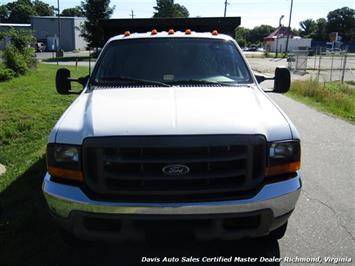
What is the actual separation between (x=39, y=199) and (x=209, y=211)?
261 centimetres

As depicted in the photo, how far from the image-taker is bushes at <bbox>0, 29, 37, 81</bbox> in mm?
16978

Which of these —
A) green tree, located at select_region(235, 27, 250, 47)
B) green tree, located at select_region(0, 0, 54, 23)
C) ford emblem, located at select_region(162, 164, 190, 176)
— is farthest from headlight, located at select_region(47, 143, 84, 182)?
green tree, located at select_region(0, 0, 54, 23)

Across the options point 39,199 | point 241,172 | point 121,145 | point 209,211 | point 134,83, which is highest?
point 134,83

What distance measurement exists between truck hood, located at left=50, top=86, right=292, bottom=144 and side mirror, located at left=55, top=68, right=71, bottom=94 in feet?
3.50

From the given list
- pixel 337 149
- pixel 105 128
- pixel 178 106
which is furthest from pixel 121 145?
pixel 337 149

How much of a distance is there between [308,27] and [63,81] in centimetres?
13482

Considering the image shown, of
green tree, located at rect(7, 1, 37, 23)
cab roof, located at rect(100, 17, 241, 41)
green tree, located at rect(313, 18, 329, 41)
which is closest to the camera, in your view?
cab roof, located at rect(100, 17, 241, 41)

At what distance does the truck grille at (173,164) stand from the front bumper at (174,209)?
0.24ft

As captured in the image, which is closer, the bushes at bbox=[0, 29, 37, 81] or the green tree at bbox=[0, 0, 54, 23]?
the bushes at bbox=[0, 29, 37, 81]

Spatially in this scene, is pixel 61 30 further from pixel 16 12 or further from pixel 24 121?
pixel 24 121

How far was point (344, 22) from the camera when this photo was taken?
112562 mm

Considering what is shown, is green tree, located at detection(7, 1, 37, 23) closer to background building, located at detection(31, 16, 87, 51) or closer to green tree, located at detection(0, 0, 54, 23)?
green tree, located at detection(0, 0, 54, 23)

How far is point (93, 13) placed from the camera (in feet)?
150

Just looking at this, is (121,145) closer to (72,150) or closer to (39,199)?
(72,150)
